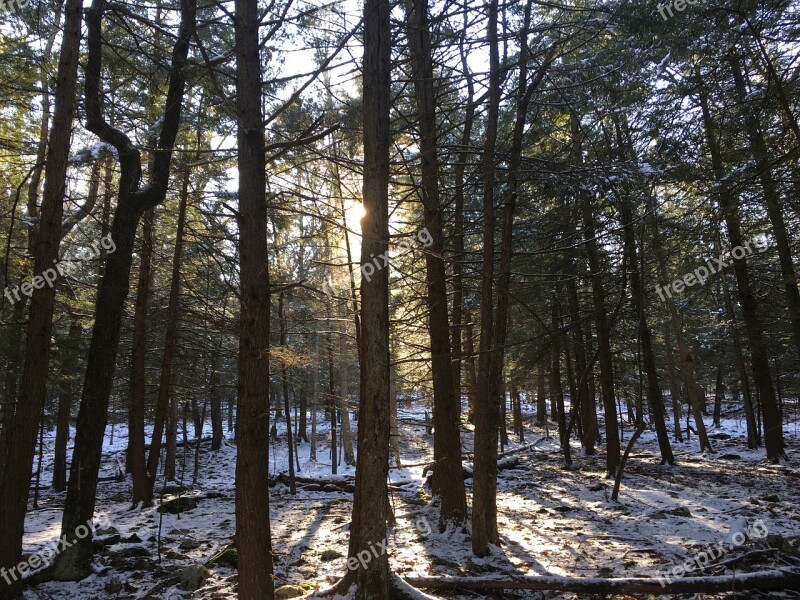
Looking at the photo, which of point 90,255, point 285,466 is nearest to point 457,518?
point 90,255

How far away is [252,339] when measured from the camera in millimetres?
4965

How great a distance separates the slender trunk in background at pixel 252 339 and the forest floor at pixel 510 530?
183 centimetres

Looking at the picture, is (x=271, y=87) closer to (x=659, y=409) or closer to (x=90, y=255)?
(x=90, y=255)

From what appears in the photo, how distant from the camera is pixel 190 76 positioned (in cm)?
618

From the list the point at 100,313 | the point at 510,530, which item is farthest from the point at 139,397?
the point at 510,530

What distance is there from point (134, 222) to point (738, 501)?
41.3 feet

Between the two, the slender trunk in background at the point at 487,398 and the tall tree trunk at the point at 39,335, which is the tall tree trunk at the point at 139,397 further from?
the slender trunk in background at the point at 487,398

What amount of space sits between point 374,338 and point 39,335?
13.7 feet

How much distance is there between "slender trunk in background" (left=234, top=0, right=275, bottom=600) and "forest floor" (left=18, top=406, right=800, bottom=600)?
1.83m

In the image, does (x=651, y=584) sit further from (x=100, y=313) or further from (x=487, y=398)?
(x=100, y=313)

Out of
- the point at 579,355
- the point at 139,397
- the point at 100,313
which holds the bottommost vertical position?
the point at 139,397

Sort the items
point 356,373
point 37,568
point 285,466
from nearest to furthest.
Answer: point 37,568 → point 285,466 → point 356,373

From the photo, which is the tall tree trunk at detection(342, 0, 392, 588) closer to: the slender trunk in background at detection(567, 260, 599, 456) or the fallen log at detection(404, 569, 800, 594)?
the fallen log at detection(404, 569, 800, 594)

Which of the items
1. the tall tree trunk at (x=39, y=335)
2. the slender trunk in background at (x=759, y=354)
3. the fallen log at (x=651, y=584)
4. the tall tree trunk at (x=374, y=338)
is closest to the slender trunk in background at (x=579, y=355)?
the slender trunk in background at (x=759, y=354)
